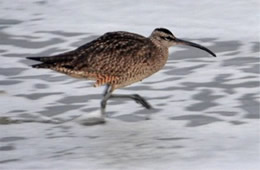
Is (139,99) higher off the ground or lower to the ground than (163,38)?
lower

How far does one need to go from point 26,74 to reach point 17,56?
0.82 metres

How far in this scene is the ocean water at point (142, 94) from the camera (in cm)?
808

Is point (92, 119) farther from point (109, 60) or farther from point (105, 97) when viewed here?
point (109, 60)

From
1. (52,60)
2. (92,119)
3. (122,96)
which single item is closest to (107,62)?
(122,96)

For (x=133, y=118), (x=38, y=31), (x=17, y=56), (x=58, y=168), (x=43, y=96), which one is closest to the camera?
(x=58, y=168)

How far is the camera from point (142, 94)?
10195 millimetres

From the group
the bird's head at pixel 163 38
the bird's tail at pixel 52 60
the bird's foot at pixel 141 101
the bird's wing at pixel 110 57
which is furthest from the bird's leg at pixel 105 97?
the bird's head at pixel 163 38

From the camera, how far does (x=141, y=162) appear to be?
782 cm

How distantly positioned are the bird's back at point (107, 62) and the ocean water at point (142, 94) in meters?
0.29

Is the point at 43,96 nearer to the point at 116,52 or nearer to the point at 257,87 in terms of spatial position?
the point at 116,52

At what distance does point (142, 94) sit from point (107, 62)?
64 cm

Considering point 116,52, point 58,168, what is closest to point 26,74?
point 116,52

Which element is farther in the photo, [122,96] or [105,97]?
[122,96]

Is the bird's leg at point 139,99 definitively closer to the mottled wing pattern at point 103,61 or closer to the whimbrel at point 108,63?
the whimbrel at point 108,63
